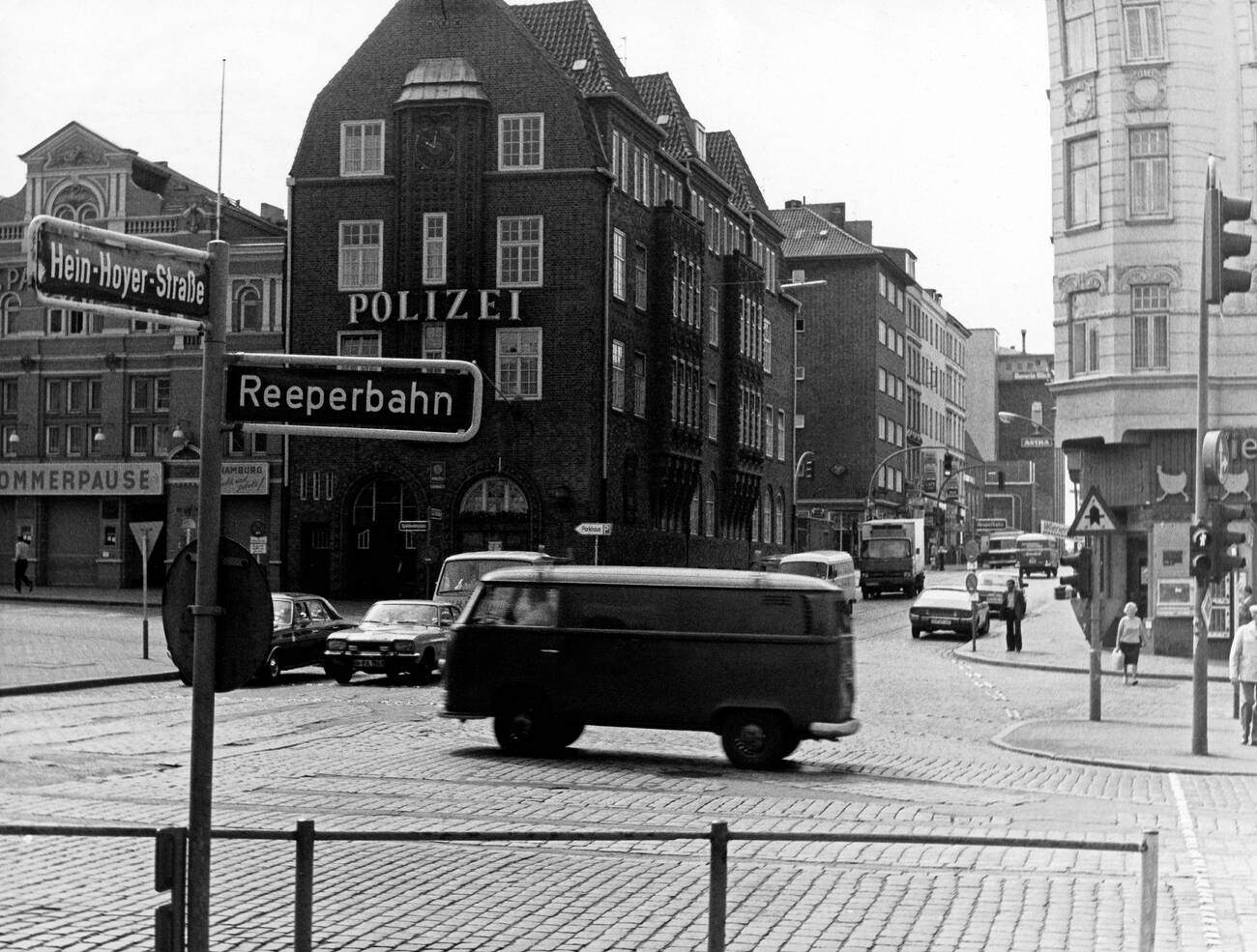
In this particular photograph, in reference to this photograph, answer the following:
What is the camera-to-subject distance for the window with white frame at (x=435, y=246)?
5691 centimetres

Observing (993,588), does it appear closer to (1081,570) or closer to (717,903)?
(1081,570)

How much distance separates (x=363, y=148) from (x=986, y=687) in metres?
33.1

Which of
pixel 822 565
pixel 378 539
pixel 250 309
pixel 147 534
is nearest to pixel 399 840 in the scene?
pixel 147 534

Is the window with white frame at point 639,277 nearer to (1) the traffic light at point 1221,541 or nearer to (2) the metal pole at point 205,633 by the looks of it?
(1) the traffic light at point 1221,541

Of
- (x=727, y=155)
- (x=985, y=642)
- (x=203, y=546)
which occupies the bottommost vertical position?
(x=985, y=642)

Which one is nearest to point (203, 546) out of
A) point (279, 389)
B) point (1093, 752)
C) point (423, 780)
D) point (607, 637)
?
point (279, 389)

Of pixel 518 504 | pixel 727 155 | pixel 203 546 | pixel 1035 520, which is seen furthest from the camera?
pixel 1035 520

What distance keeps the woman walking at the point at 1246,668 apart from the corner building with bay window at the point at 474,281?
108 ft

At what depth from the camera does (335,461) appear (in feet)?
188

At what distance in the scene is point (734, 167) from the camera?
269ft

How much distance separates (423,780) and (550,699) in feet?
9.75

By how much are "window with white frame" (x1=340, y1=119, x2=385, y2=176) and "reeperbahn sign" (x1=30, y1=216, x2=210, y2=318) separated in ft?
174

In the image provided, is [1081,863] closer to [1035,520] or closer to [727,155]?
[727,155]

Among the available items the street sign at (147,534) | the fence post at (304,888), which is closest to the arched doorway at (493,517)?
the street sign at (147,534)
